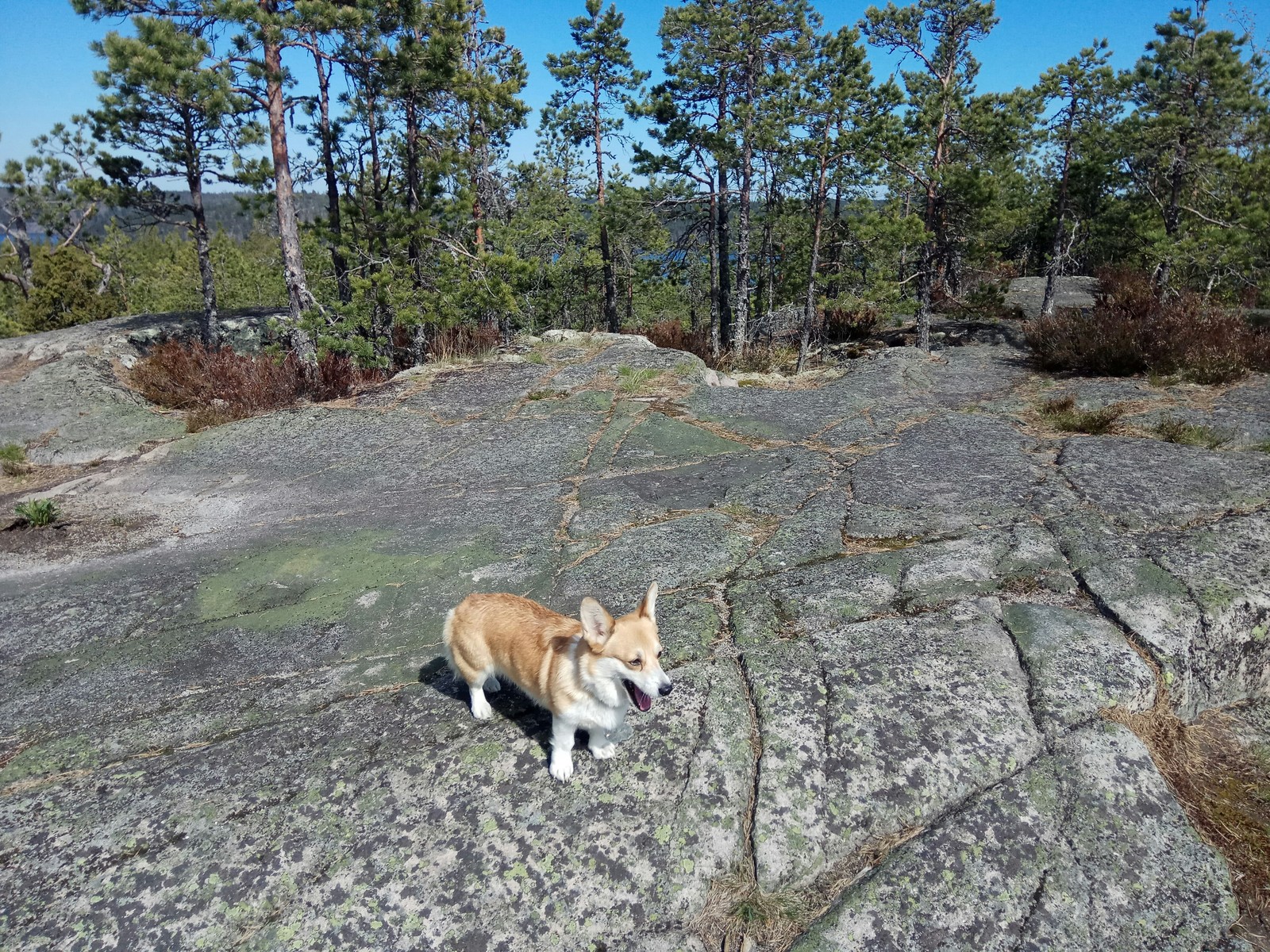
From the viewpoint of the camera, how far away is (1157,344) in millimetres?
10148

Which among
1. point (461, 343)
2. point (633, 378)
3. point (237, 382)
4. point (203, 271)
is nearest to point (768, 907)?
point (633, 378)

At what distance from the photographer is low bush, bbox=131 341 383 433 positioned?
1084cm

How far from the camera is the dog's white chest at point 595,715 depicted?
3270mm

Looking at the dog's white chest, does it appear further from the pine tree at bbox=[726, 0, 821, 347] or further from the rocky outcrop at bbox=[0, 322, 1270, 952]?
the pine tree at bbox=[726, 0, 821, 347]

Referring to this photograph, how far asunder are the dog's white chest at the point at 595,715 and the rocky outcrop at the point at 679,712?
0.34 metres

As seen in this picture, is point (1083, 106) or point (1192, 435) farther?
point (1083, 106)

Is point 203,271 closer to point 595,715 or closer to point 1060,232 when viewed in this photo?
point 595,715

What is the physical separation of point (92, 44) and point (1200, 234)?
22457 millimetres

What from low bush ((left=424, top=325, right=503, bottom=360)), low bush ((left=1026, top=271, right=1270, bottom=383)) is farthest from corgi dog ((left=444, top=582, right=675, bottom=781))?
low bush ((left=1026, top=271, right=1270, bottom=383))

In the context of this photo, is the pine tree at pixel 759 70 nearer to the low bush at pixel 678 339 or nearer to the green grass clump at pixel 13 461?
the low bush at pixel 678 339

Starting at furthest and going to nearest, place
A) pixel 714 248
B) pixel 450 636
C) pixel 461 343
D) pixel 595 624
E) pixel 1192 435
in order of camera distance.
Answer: pixel 714 248 → pixel 461 343 → pixel 1192 435 → pixel 450 636 → pixel 595 624

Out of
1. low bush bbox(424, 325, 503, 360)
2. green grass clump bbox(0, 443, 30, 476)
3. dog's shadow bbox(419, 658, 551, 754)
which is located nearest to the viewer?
dog's shadow bbox(419, 658, 551, 754)

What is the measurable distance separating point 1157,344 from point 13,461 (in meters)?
16.8

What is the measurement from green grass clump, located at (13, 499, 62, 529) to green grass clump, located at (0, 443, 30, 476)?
2.83m
